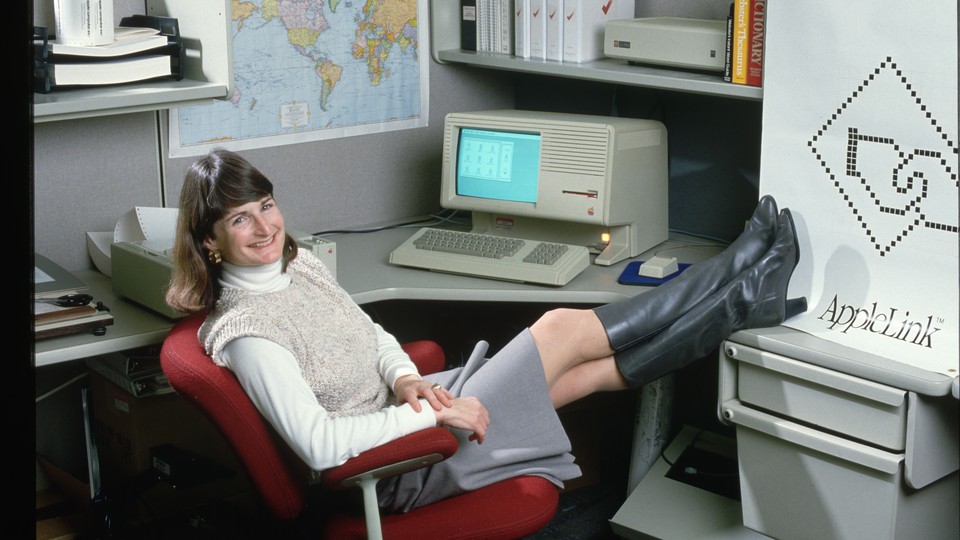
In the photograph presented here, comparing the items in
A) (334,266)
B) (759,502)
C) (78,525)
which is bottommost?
(78,525)

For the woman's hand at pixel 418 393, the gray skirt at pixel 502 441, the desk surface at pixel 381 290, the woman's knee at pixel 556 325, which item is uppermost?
the desk surface at pixel 381 290

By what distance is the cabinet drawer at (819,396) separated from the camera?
1.71 m

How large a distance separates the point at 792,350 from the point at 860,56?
22.6 inches

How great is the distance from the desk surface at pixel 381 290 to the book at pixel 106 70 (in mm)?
443

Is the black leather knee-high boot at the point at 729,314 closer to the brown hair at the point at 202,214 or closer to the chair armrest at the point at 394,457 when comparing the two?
the chair armrest at the point at 394,457

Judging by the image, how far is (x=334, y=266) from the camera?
2.03 m

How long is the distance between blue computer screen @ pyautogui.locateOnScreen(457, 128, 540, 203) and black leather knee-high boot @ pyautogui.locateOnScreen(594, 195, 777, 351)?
486mm

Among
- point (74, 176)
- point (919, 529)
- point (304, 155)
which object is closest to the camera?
point (919, 529)

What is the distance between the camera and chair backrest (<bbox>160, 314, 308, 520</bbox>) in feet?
4.71

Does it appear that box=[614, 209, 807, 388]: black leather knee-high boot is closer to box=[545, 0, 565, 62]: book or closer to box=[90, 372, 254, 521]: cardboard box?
box=[545, 0, 565, 62]: book

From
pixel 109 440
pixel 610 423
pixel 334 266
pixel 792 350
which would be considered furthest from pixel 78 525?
pixel 792 350

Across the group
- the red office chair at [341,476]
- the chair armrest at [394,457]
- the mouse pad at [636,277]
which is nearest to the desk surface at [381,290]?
the mouse pad at [636,277]

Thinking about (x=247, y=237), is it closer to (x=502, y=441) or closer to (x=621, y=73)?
(x=502, y=441)

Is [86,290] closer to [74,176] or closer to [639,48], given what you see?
[74,176]
